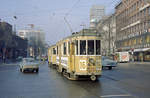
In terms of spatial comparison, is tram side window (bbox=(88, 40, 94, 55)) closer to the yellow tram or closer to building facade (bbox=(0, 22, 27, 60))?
the yellow tram

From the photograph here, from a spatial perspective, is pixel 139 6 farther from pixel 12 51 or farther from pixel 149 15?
pixel 12 51

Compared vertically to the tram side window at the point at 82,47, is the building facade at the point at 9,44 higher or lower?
higher

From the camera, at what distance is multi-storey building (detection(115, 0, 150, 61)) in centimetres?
5416

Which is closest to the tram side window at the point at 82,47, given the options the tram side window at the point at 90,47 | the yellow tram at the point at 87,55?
the yellow tram at the point at 87,55

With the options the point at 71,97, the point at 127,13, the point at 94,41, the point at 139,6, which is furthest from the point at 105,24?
the point at 71,97

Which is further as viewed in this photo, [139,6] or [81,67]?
[139,6]

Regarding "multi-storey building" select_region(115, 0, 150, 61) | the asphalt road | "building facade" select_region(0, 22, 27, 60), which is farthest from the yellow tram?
"building facade" select_region(0, 22, 27, 60)

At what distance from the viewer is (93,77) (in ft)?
47.6

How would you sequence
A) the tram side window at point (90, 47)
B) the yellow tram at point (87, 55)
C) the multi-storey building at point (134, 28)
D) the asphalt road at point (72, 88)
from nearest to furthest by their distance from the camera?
1. the asphalt road at point (72, 88)
2. the yellow tram at point (87, 55)
3. the tram side window at point (90, 47)
4. the multi-storey building at point (134, 28)

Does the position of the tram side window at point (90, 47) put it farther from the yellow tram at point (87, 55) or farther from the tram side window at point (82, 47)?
the tram side window at point (82, 47)

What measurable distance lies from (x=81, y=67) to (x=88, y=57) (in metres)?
0.80

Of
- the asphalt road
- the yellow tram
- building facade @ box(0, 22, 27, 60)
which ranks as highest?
building facade @ box(0, 22, 27, 60)

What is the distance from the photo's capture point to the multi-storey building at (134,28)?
2132 inches

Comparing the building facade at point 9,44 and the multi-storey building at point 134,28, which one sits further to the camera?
the building facade at point 9,44
